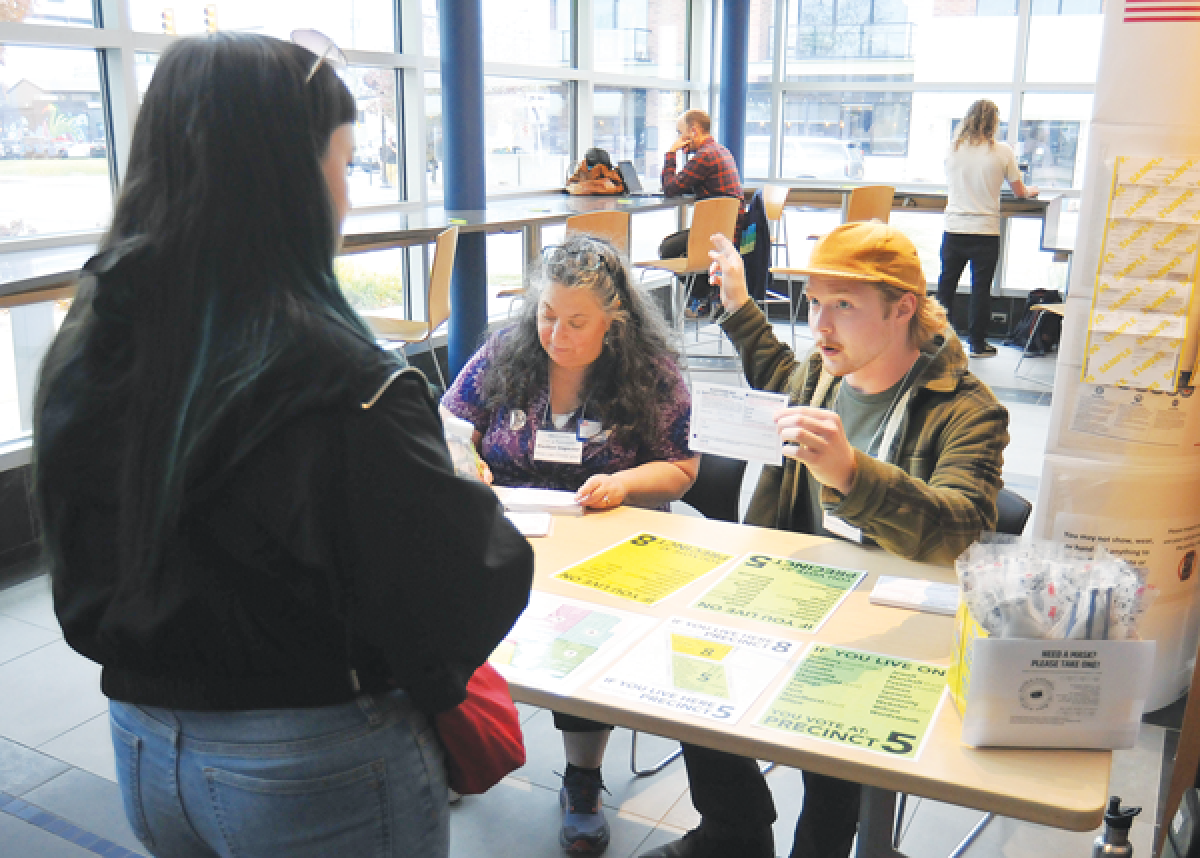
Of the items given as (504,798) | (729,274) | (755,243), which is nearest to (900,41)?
(755,243)

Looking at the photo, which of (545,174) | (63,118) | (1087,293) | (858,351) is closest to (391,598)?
(858,351)

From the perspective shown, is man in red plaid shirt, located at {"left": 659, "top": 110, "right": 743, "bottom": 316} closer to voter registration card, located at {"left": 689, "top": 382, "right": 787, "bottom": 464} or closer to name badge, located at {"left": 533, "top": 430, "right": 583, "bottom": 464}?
name badge, located at {"left": 533, "top": 430, "right": 583, "bottom": 464}

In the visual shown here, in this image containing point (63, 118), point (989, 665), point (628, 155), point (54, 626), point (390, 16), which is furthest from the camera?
point (628, 155)

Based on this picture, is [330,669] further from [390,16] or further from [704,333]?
[704,333]

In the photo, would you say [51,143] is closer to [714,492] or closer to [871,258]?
[714,492]

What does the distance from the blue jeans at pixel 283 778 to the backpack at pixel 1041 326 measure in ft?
21.3

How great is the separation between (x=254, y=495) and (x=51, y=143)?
3.60 m

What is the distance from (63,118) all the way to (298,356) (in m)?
3.63

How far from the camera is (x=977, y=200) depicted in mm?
6527

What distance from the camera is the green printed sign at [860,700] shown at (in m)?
1.21

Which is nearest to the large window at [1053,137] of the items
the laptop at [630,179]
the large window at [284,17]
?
the laptop at [630,179]

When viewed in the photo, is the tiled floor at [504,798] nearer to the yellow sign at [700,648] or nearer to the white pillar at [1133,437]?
the white pillar at [1133,437]

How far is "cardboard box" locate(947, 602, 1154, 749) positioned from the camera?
1122 mm

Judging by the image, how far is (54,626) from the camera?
3025 mm
